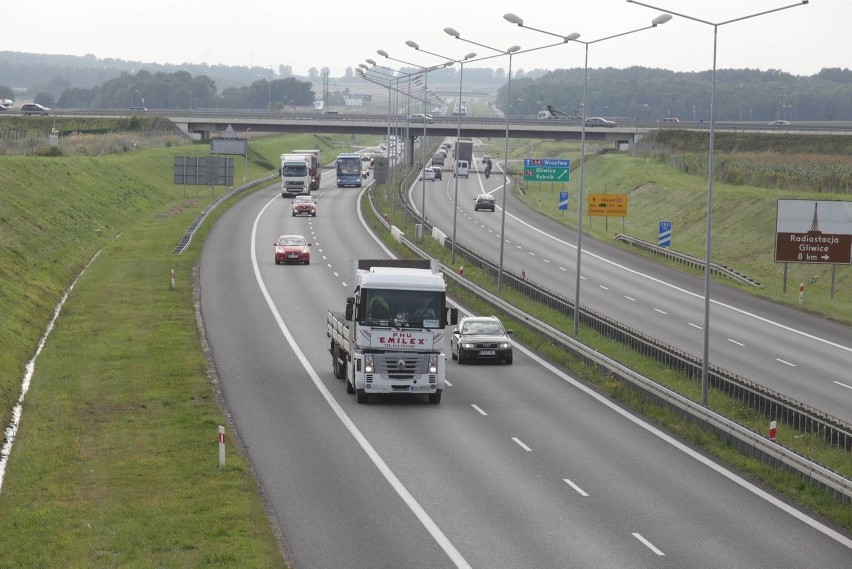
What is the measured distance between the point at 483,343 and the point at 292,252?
1159 inches

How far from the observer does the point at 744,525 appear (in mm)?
25406

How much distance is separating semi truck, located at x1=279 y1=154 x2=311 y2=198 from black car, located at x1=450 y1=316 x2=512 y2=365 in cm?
7444

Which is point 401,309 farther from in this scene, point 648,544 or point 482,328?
point 648,544

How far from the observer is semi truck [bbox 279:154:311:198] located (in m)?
119

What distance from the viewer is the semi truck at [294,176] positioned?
4700 inches

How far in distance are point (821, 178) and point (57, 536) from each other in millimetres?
88691

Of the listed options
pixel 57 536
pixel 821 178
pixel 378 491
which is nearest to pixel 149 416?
pixel 378 491

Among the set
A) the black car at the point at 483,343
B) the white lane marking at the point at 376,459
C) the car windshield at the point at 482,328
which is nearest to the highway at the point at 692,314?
the car windshield at the point at 482,328

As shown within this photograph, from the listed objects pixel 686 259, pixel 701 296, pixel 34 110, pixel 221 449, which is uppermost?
pixel 34 110

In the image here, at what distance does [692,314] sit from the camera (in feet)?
202

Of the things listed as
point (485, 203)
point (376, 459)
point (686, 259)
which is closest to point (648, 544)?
point (376, 459)

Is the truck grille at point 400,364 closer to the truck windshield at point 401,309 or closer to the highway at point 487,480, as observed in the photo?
the truck windshield at point 401,309

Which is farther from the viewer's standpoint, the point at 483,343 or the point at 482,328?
the point at 482,328

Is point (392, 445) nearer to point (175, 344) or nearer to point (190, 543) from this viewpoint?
point (190, 543)
